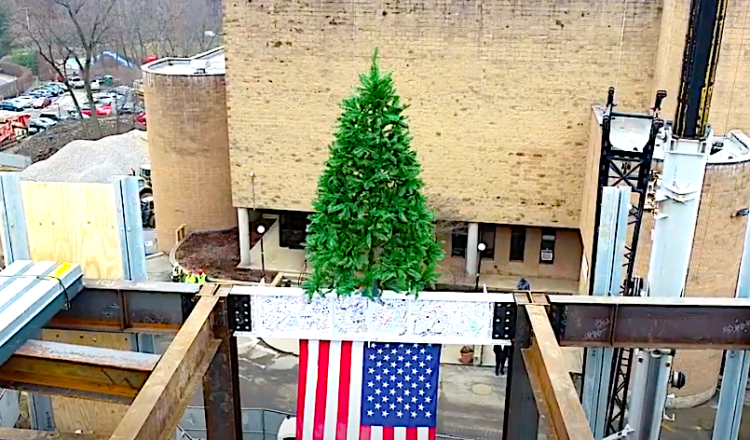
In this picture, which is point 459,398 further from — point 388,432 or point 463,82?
point 463,82

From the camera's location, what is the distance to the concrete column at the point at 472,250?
2059 cm

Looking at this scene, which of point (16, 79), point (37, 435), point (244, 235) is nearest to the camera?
point (37, 435)

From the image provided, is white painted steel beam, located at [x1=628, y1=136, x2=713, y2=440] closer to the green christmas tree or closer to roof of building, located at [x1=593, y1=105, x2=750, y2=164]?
the green christmas tree

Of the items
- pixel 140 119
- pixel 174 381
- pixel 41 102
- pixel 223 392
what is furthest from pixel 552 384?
pixel 41 102

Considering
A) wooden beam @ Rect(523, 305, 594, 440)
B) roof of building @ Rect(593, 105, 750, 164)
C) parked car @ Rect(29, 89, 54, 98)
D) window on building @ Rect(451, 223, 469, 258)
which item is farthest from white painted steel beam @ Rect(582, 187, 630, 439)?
parked car @ Rect(29, 89, 54, 98)

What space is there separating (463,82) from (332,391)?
12.7 meters

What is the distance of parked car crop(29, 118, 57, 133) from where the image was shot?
45.1m

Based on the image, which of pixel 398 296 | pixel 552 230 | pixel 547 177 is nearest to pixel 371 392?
pixel 398 296

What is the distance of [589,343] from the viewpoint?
26.2 ft

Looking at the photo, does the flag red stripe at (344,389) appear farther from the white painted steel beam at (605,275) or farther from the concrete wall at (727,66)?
the concrete wall at (727,66)

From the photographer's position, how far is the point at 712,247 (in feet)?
45.1

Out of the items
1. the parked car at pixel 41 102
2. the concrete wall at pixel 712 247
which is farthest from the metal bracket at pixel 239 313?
the parked car at pixel 41 102

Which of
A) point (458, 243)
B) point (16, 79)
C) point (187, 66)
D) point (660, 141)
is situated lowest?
point (458, 243)

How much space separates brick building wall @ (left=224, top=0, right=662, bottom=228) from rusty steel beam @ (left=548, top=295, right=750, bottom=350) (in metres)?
11.4
